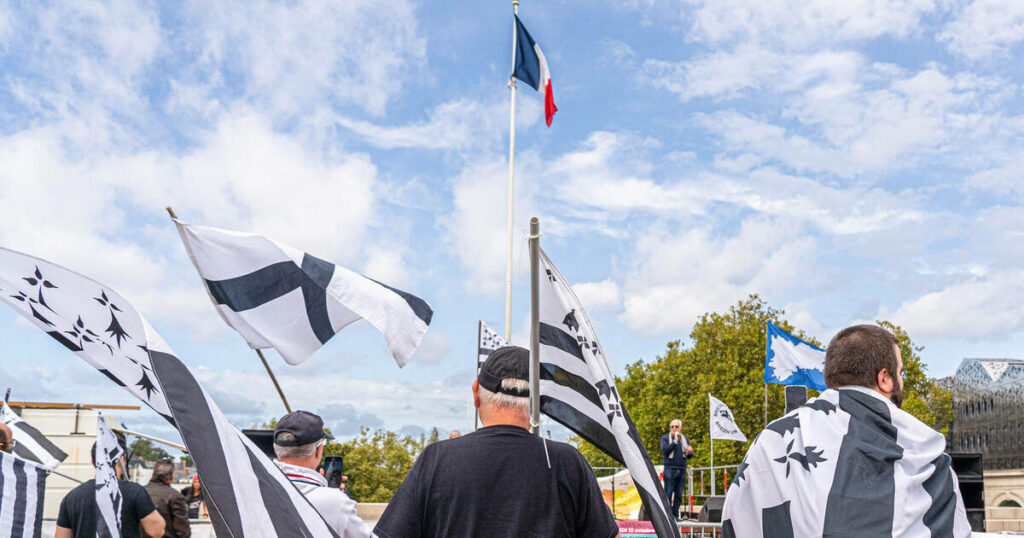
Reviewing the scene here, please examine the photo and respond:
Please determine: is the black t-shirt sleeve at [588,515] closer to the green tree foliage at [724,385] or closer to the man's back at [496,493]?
the man's back at [496,493]

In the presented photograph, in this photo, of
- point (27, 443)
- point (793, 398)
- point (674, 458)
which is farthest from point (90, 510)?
point (674, 458)

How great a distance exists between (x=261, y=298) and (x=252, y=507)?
15.1ft

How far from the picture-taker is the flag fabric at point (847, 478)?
9.50 ft

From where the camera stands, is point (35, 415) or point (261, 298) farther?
point (35, 415)

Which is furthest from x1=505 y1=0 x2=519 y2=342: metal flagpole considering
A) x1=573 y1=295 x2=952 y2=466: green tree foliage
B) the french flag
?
x1=573 y1=295 x2=952 y2=466: green tree foliage

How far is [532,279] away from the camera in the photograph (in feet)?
9.51

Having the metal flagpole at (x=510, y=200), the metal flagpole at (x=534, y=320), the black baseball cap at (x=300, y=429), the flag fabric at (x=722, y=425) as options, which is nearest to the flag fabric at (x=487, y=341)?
the metal flagpole at (x=510, y=200)

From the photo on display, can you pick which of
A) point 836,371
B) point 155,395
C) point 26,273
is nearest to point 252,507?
point 155,395

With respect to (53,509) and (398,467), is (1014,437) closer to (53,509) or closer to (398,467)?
(398,467)

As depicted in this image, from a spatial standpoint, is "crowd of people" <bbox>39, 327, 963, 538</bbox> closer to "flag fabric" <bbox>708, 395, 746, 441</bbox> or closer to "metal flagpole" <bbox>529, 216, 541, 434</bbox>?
"metal flagpole" <bbox>529, 216, 541, 434</bbox>

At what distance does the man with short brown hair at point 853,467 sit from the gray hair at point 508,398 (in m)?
0.85

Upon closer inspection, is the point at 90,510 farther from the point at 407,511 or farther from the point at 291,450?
the point at 407,511

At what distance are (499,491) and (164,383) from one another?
3.66ft

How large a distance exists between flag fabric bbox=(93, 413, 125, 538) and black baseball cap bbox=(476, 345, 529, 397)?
3.34m
